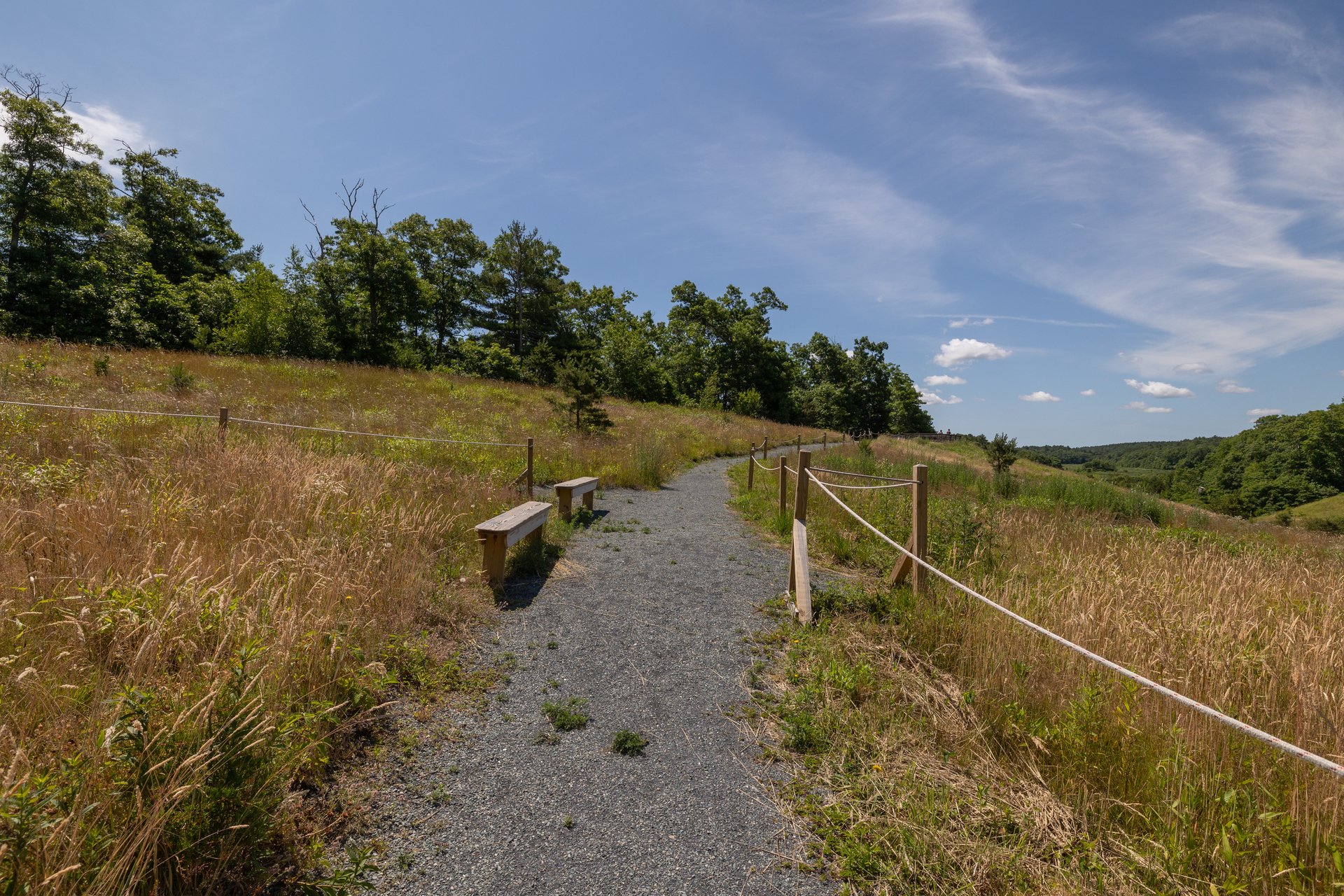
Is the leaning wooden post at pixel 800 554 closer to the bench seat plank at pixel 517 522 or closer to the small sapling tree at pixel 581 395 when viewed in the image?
the bench seat plank at pixel 517 522

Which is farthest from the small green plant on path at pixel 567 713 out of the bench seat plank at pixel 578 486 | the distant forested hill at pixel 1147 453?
the distant forested hill at pixel 1147 453

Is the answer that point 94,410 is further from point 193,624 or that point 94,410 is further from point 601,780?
point 601,780

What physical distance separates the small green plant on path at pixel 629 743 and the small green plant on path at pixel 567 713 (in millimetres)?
263

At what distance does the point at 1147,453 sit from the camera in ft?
511

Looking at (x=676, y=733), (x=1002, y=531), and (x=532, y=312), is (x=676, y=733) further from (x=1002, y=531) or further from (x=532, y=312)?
(x=532, y=312)

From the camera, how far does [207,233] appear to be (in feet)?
123

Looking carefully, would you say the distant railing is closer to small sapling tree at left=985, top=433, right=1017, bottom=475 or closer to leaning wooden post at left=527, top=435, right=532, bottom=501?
small sapling tree at left=985, top=433, right=1017, bottom=475

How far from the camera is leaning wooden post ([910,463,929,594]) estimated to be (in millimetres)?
4270

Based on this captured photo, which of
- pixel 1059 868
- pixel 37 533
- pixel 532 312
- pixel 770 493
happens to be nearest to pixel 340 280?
pixel 532 312

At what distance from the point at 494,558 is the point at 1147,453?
20625 centimetres

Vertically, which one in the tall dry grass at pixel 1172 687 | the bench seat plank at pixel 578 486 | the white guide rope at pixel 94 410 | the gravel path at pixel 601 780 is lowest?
the gravel path at pixel 601 780

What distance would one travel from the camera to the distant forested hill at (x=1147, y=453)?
414 ft

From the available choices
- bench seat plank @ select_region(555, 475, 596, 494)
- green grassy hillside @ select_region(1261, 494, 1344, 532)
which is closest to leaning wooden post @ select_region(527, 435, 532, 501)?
bench seat plank @ select_region(555, 475, 596, 494)

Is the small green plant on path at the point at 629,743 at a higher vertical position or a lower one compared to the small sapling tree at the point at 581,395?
lower
